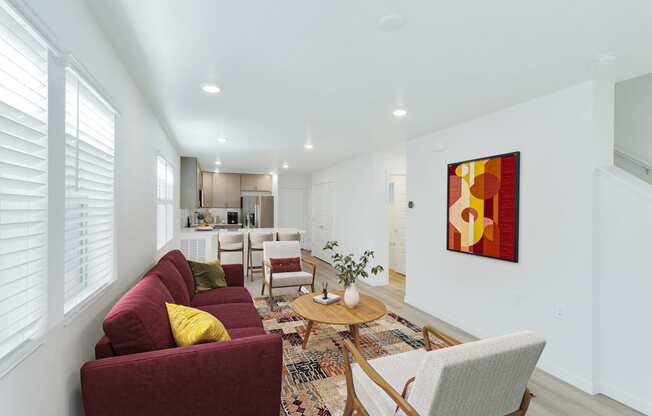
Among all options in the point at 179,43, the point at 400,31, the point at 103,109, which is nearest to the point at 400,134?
the point at 400,31

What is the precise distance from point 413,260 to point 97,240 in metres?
3.73

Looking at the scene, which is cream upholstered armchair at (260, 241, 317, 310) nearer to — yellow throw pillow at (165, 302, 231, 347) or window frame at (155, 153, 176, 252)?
window frame at (155, 153, 176, 252)

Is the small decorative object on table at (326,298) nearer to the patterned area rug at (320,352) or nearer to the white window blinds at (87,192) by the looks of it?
the patterned area rug at (320,352)

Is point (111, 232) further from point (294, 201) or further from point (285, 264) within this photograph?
point (294, 201)

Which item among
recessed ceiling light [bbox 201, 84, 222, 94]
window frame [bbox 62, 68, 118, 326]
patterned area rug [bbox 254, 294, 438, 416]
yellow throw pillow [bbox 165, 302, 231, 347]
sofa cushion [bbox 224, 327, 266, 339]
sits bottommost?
patterned area rug [bbox 254, 294, 438, 416]

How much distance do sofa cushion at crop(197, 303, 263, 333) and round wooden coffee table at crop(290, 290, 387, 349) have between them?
416mm

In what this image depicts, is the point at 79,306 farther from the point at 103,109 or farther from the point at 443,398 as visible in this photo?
the point at 443,398

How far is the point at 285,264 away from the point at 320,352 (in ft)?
5.85

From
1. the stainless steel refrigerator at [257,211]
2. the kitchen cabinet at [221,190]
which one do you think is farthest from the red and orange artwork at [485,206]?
the kitchen cabinet at [221,190]

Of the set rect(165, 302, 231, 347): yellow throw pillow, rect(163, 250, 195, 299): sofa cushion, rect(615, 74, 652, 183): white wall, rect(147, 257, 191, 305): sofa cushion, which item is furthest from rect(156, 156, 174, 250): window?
rect(615, 74, 652, 183): white wall

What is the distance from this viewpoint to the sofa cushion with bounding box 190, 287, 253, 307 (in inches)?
123

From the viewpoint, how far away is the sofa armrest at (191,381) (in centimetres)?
138

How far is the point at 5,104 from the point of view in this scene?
988 mm

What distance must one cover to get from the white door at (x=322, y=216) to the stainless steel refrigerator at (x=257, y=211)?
1206 mm
